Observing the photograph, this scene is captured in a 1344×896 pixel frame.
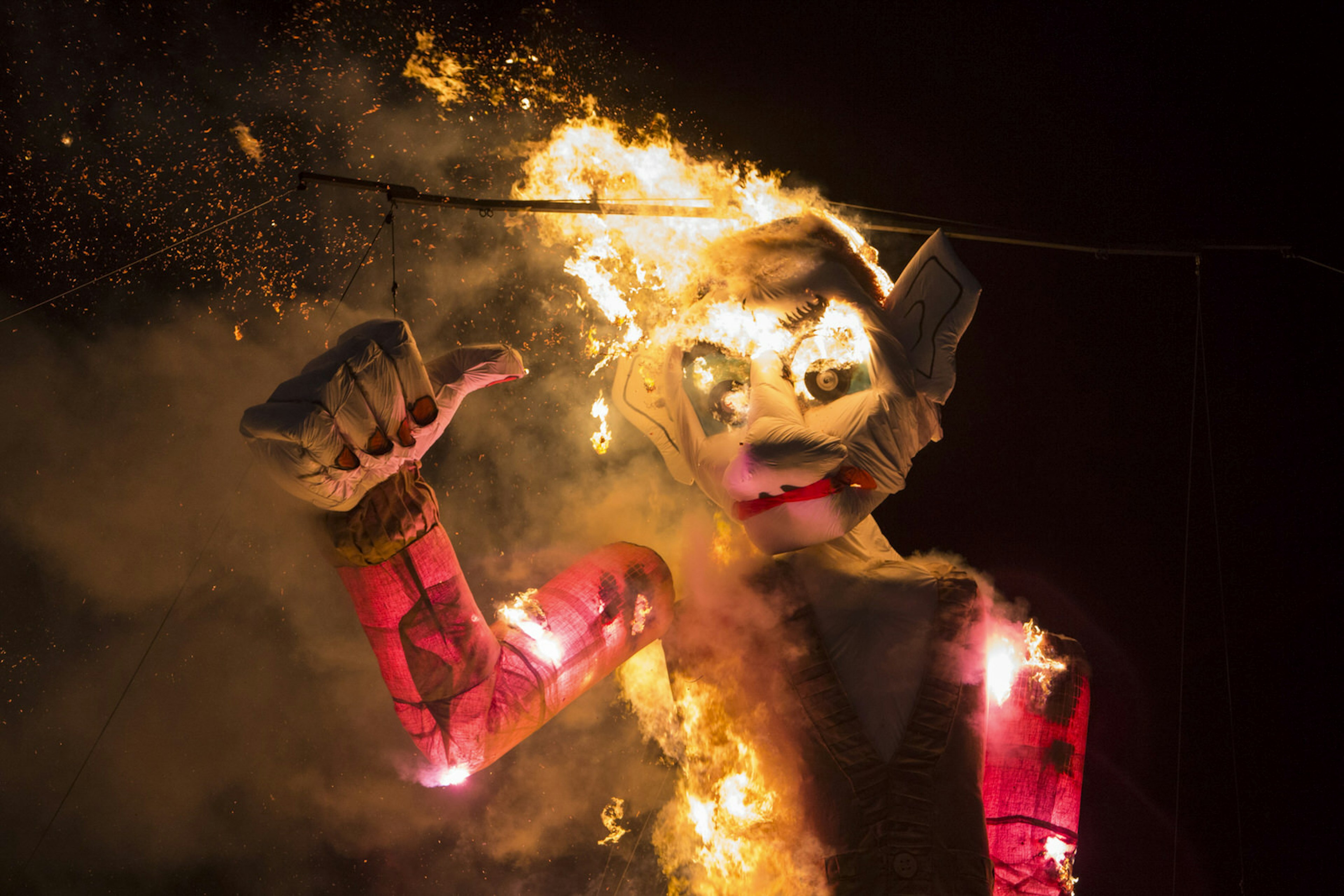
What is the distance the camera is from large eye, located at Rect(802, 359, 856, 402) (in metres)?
1.99

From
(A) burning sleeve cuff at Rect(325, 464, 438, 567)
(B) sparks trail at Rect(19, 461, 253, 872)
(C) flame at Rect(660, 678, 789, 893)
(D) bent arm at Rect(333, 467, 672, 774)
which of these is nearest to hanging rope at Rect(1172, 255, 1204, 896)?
(C) flame at Rect(660, 678, 789, 893)

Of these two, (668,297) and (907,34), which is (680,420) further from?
(907,34)

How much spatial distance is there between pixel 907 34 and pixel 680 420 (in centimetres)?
171

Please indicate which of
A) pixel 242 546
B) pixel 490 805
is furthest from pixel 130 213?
pixel 490 805

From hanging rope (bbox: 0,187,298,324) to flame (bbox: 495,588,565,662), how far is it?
1.32 m

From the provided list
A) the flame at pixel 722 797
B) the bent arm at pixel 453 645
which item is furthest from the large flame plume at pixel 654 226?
the flame at pixel 722 797

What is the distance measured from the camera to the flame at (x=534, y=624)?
1.92 metres

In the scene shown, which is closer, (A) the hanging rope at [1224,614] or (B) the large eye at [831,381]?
(B) the large eye at [831,381]

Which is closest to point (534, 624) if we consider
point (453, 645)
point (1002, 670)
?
point (453, 645)

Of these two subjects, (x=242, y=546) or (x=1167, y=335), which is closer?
(x=242, y=546)

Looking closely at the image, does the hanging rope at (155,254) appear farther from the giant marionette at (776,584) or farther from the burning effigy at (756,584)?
the giant marionette at (776,584)

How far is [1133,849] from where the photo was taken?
274 centimetres

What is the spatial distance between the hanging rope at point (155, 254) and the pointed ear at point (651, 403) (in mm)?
1064

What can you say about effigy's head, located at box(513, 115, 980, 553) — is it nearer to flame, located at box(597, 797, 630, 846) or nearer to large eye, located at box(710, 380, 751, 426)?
large eye, located at box(710, 380, 751, 426)
